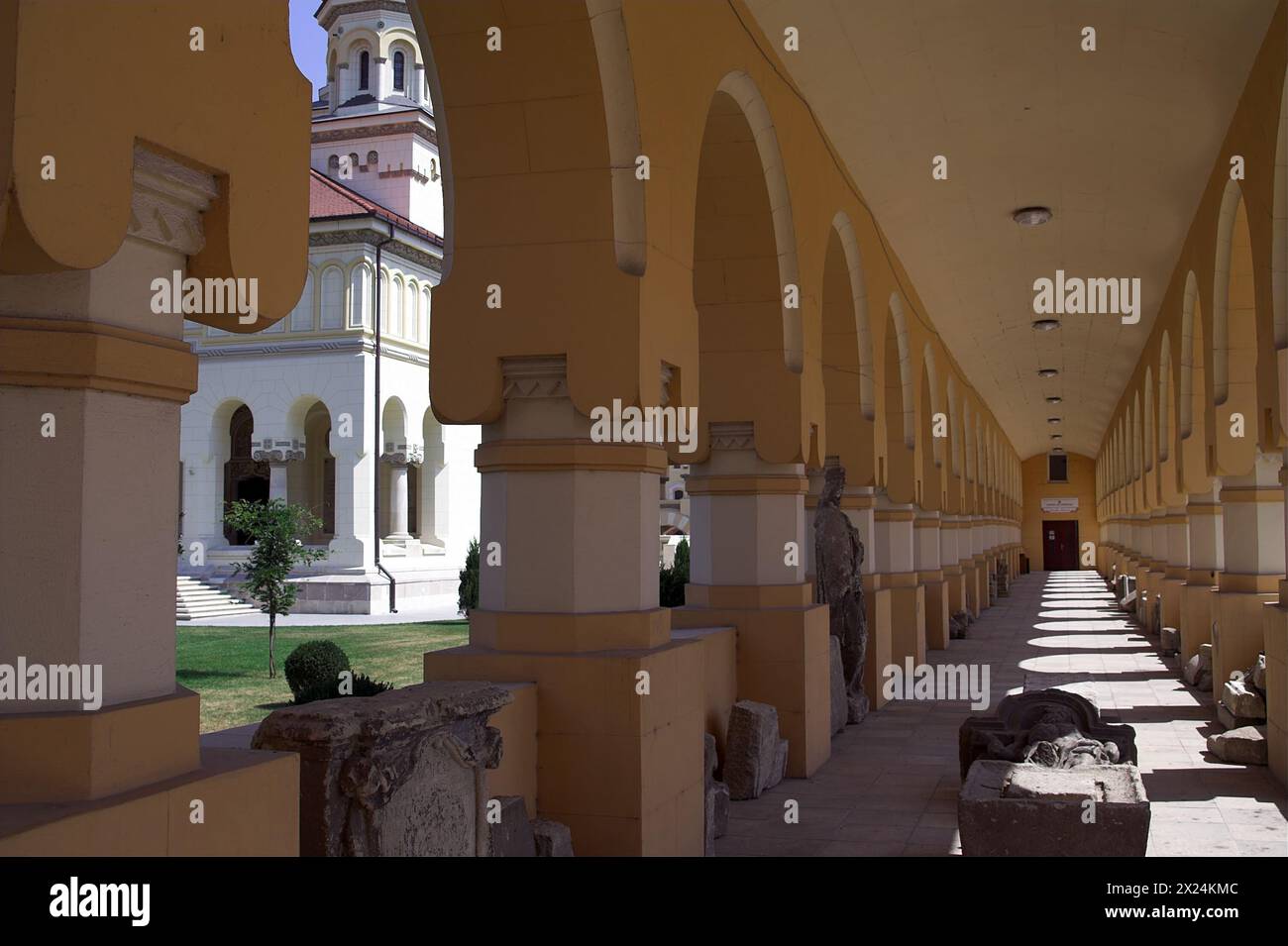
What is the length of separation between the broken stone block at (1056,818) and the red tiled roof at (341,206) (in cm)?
2238

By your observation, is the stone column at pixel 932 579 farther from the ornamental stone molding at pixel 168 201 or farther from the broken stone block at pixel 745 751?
the ornamental stone molding at pixel 168 201

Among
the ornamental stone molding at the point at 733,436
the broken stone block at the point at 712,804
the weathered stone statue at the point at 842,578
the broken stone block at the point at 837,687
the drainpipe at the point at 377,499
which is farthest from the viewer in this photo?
the drainpipe at the point at 377,499

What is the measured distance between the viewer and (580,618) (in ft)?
18.2

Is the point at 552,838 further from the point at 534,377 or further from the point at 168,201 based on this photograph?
the point at 168,201

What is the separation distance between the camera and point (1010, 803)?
5.20 m

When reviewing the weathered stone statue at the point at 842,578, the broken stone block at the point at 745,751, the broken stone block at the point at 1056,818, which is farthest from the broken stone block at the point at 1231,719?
the broken stone block at the point at 1056,818

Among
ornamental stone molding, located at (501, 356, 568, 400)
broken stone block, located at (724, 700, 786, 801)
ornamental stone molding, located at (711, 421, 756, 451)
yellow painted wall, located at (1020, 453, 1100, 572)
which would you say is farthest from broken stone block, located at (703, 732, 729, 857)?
yellow painted wall, located at (1020, 453, 1100, 572)

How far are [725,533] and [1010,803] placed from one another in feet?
12.9

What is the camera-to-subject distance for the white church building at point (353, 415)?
25328 mm

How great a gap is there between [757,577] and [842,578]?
2.27 metres

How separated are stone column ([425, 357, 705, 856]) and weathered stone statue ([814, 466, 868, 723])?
5160 millimetres

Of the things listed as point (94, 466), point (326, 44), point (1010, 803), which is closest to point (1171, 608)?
point (1010, 803)
